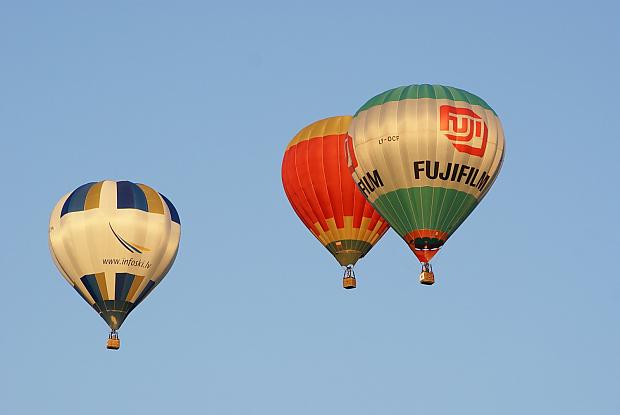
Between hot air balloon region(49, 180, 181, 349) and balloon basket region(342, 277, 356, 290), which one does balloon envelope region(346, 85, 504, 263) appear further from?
hot air balloon region(49, 180, 181, 349)

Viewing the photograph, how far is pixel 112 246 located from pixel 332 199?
657 centimetres

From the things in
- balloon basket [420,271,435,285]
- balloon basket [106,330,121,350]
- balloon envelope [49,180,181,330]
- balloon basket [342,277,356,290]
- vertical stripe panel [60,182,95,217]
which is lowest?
balloon basket [106,330,121,350]

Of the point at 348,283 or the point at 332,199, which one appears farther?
the point at 332,199

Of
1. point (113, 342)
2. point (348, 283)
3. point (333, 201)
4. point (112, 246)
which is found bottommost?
point (113, 342)

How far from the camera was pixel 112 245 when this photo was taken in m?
60.0

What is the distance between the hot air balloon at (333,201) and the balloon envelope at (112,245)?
4.25 metres

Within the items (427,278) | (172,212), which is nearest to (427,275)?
(427,278)

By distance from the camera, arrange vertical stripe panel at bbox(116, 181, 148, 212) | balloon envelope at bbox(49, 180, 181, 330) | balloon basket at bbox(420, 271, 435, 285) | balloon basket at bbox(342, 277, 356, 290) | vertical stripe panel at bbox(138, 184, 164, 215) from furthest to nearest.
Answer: vertical stripe panel at bbox(138, 184, 164, 215)
vertical stripe panel at bbox(116, 181, 148, 212)
balloon envelope at bbox(49, 180, 181, 330)
balloon basket at bbox(342, 277, 356, 290)
balloon basket at bbox(420, 271, 435, 285)

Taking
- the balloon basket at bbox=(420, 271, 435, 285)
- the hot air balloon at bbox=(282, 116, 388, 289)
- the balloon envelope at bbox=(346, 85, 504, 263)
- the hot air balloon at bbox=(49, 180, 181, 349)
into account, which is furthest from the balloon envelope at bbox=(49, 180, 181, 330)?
the balloon basket at bbox=(420, 271, 435, 285)

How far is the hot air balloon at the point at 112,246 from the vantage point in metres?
59.9

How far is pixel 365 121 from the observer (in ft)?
187

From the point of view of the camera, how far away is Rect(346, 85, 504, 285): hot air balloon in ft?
183

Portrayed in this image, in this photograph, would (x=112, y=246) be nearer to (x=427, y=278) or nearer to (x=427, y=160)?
(x=427, y=278)

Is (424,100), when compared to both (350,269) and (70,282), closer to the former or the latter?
(350,269)
